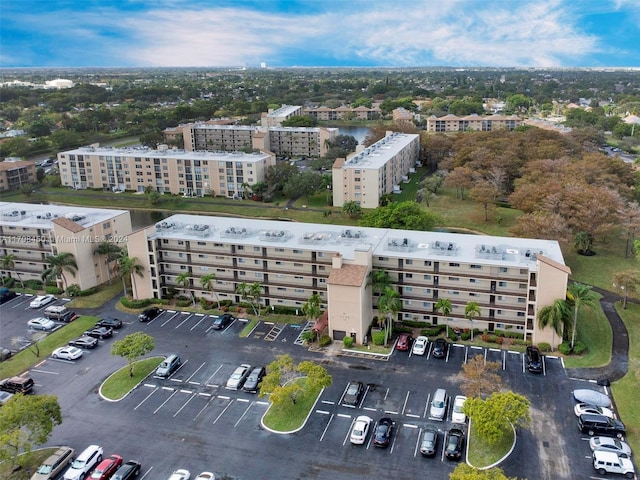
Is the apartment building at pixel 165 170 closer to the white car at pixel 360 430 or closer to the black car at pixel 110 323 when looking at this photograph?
the black car at pixel 110 323

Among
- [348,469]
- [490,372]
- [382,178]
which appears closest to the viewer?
[348,469]

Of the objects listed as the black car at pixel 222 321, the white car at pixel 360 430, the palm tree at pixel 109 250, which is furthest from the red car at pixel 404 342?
the palm tree at pixel 109 250

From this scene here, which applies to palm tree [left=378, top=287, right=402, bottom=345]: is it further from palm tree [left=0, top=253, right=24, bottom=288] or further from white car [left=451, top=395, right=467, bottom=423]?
palm tree [left=0, top=253, right=24, bottom=288]

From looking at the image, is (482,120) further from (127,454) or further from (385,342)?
(127,454)

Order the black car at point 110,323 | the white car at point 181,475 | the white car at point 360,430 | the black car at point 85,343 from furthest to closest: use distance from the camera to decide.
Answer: the black car at point 110,323 → the black car at point 85,343 → the white car at point 360,430 → the white car at point 181,475

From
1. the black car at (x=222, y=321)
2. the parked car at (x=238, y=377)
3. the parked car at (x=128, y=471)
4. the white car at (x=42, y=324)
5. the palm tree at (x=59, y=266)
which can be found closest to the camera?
the parked car at (x=128, y=471)

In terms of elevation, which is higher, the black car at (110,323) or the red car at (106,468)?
the black car at (110,323)

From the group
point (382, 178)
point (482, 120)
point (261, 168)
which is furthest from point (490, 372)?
point (482, 120)
